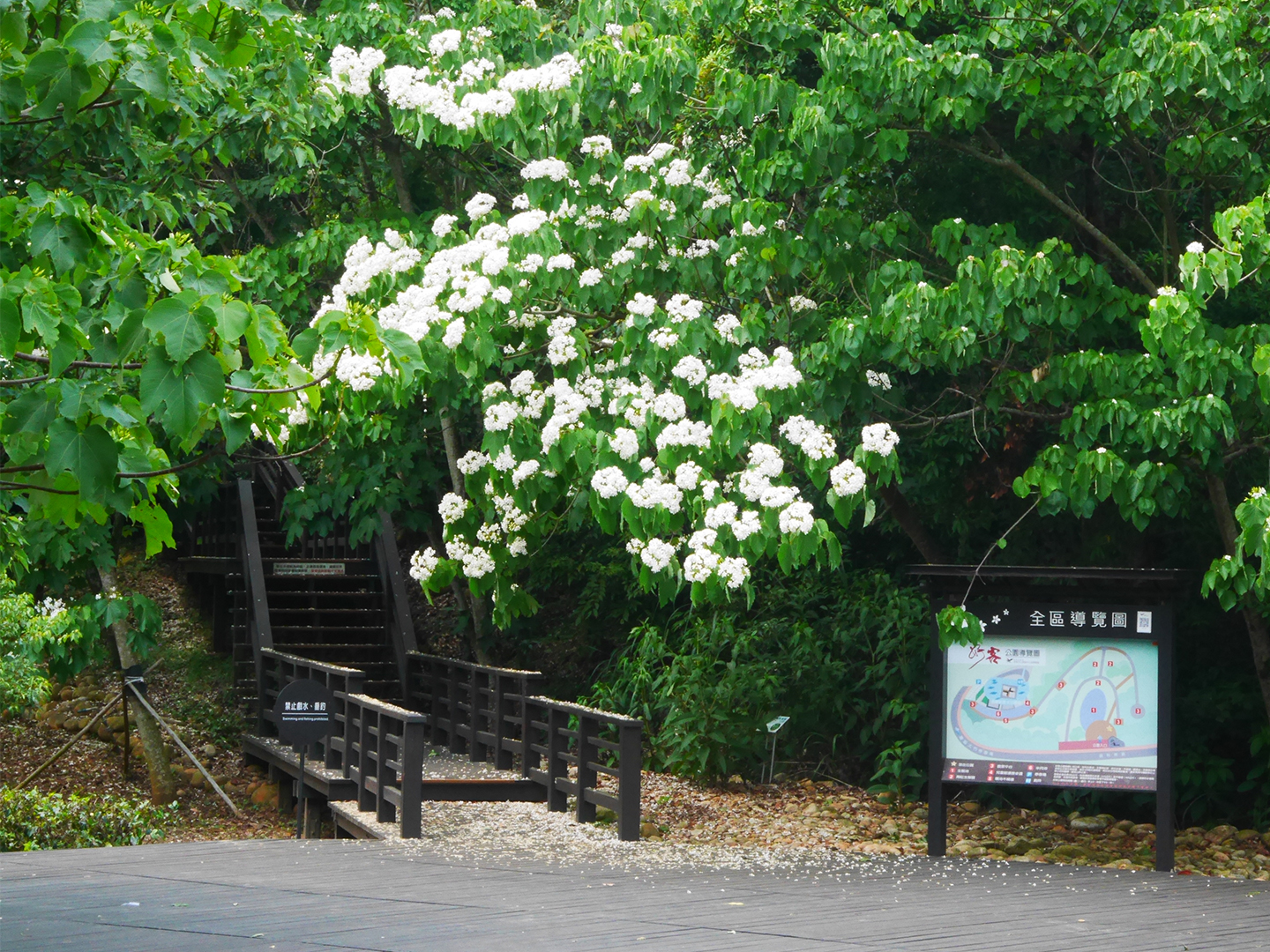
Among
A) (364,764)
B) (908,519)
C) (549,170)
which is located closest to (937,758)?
(908,519)

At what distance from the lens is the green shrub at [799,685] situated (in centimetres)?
1223

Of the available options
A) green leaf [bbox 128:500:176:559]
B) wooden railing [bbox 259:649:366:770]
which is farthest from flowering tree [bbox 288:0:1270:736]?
green leaf [bbox 128:500:176:559]

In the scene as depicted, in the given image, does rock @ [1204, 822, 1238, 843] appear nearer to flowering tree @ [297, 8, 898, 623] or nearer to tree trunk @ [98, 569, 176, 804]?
flowering tree @ [297, 8, 898, 623]

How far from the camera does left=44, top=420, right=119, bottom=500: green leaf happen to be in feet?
12.9

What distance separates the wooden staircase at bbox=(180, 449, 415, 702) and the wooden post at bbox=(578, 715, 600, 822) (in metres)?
4.29

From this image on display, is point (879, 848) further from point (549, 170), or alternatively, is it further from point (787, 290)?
point (549, 170)

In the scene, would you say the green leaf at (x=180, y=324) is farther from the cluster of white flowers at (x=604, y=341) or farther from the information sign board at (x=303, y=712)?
the information sign board at (x=303, y=712)

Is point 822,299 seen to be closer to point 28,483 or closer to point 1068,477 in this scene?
point 1068,477

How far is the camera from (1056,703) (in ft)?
29.6

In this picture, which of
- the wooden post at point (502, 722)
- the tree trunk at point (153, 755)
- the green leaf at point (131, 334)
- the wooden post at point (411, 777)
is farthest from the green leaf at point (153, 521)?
the tree trunk at point (153, 755)

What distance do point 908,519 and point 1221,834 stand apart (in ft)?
10.9

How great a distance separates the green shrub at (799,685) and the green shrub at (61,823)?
4.47m

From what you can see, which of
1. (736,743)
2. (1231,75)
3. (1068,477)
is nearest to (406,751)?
(736,743)

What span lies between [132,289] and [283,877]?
453 centimetres
